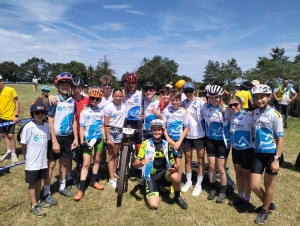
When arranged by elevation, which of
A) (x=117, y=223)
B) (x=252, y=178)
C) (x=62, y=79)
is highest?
(x=62, y=79)

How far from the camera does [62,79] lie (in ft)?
14.6

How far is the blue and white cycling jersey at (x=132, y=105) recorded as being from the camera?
543 centimetres

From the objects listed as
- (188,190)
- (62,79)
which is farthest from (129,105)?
(188,190)

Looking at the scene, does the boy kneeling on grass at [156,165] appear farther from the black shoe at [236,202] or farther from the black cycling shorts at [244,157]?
the black cycling shorts at [244,157]

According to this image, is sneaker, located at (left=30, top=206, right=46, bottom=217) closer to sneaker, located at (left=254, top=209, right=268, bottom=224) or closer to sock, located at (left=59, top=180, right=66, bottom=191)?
sock, located at (left=59, top=180, right=66, bottom=191)

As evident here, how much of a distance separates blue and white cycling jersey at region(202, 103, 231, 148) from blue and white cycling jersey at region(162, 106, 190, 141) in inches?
18.1

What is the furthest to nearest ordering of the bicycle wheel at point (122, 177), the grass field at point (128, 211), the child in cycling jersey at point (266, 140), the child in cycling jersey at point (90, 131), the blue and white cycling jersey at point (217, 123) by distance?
the child in cycling jersey at point (90, 131) < the blue and white cycling jersey at point (217, 123) < the bicycle wheel at point (122, 177) < the grass field at point (128, 211) < the child in cycling jersey at point (266, 140)

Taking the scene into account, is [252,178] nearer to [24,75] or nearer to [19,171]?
[19,171]

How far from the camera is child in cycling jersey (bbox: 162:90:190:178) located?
4969 mm

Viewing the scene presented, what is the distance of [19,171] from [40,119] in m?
2.82

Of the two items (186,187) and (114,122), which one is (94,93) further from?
(186,187)

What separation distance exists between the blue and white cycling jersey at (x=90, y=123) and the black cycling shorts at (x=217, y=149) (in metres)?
Answer: 2.43

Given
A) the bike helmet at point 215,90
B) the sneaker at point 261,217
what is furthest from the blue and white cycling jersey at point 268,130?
the sneaker at point 261,217

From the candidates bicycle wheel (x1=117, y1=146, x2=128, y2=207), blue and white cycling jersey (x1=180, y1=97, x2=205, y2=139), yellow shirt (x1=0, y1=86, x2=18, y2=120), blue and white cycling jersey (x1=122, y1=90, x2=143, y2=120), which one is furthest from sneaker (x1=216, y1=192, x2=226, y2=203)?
yellow shirt (x1=0, y1=86, x2=18, y2=120)
